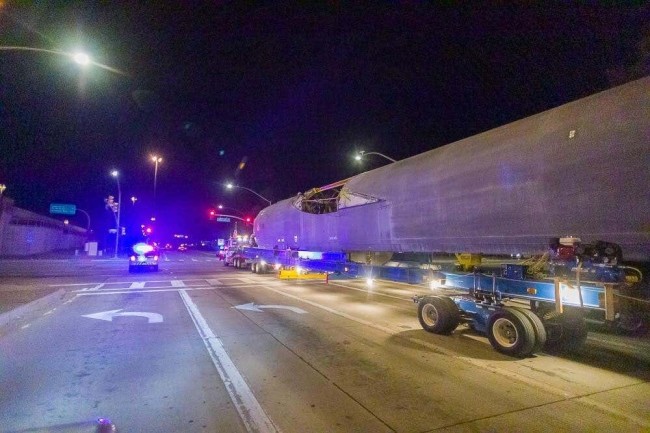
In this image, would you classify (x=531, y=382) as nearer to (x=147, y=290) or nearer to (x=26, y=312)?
(x=26, y=312)

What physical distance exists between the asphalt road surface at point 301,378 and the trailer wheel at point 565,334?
10.1 inches

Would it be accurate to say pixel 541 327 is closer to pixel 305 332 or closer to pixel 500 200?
pixel 500 200

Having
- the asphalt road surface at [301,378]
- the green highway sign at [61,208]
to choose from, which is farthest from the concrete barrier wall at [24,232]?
the asphalt road surface at [301,378]

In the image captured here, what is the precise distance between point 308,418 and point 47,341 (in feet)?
21.8

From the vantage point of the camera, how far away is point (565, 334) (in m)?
7.59

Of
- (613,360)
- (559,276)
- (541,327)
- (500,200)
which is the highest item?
(500,200)

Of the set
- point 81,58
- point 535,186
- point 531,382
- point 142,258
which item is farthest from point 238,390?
point 142,258

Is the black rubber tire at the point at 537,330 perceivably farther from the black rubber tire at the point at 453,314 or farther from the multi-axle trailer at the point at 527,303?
the black rubber tire at the point at 453,314

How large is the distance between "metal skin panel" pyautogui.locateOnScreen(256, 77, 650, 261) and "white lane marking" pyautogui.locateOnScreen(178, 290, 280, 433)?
4.69 m

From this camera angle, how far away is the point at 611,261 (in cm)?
546

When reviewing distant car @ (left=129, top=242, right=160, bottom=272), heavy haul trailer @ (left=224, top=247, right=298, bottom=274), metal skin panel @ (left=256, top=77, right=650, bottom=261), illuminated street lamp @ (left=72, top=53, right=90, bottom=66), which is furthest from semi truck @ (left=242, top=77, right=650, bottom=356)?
distant car @ (left=129, top=242, right=160, bottom=272)

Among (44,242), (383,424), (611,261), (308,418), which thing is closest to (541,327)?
(611,261)

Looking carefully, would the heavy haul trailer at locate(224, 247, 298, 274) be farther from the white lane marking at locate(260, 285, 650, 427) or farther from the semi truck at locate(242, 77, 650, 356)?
the white lane marking at locate(260, 285, 650, 427)

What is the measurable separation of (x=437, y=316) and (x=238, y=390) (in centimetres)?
476
